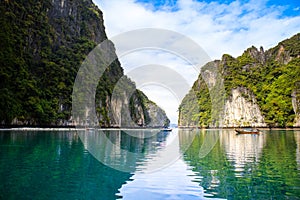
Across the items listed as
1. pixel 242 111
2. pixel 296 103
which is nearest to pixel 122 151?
pixel 296 103

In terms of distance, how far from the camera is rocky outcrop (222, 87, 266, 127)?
101 m

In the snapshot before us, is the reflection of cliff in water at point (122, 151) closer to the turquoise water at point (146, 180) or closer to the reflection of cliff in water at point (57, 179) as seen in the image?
the turquoise water at point (146, 180)

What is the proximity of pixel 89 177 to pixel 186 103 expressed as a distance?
518 feet

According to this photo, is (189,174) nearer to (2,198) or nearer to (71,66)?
(2,198)

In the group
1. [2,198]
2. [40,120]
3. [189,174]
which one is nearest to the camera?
[2,198]

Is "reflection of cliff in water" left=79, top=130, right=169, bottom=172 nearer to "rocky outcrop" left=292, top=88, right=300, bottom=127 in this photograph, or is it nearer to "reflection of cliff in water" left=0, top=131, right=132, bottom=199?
"reflection of cliff in water" left=0, top=131, right=132, bottom=199

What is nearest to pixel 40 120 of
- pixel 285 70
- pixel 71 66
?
pixel 71 66

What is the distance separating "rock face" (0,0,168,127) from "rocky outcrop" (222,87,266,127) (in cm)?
4321

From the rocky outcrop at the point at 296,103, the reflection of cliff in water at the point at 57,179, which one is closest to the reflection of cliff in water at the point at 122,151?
the reflection of cliff in water at the point at 57,179

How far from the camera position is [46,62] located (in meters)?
79.0

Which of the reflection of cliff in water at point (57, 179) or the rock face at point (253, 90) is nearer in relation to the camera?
the reflection of cliff in water at point (57, 179)

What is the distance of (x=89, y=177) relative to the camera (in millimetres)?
12266

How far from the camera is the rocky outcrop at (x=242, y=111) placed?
101 meters

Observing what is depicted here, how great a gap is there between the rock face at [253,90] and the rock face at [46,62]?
137 ft
